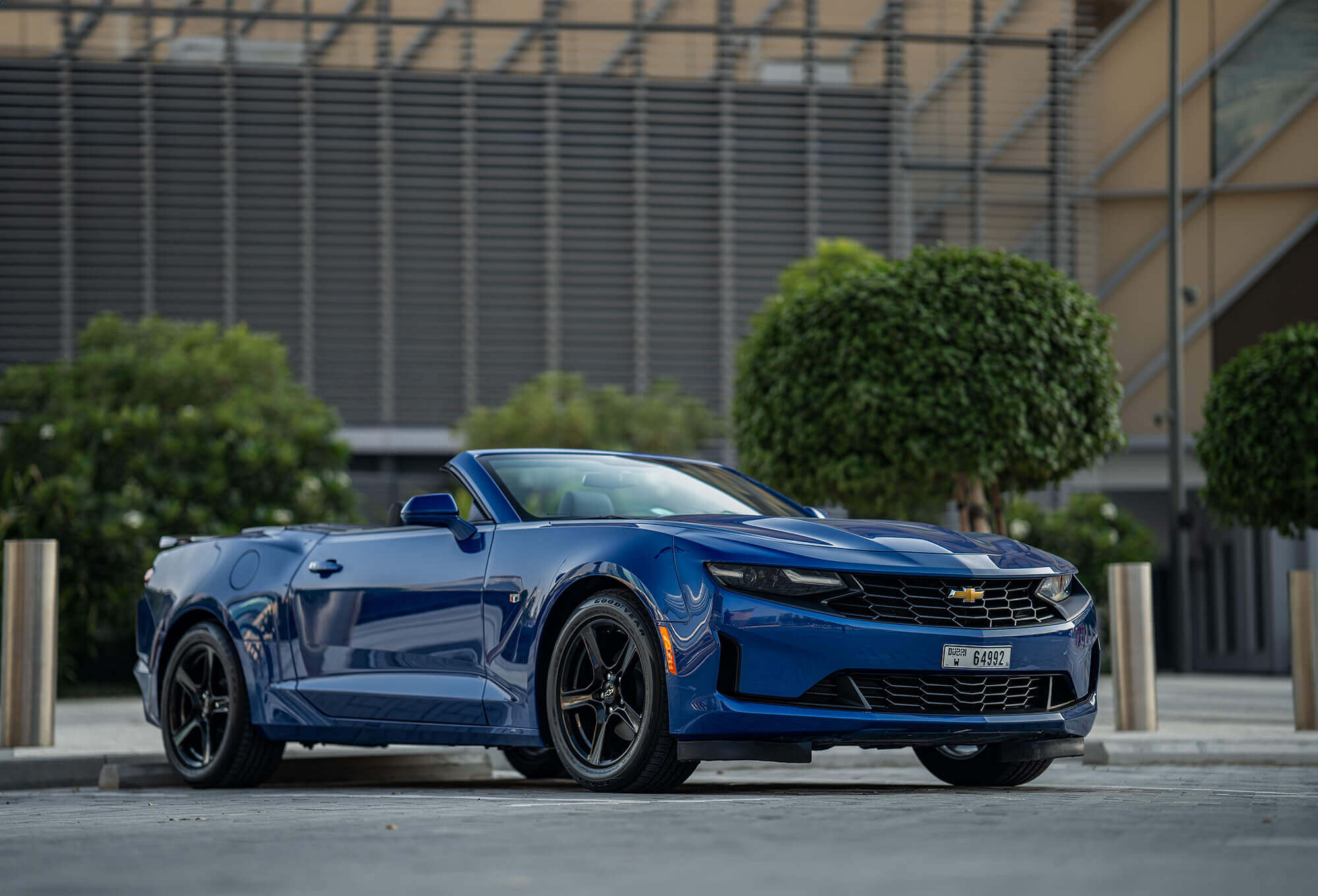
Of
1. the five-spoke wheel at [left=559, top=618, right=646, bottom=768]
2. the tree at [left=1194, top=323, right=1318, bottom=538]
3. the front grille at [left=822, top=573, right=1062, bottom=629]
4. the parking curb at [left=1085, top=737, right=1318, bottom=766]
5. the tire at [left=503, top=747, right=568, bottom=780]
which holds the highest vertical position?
the tree at [left=1194, top=323, right=1318, bottom=538]

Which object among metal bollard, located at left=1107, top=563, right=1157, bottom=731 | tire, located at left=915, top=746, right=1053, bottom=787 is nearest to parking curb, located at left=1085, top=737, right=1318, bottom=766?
metal bollard, located at left=1107, top=563, right=1157, bottom=731

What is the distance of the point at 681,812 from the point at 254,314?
25.1m

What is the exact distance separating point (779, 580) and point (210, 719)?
3.33 metres

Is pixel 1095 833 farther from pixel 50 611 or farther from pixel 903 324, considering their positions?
pixel 903 324

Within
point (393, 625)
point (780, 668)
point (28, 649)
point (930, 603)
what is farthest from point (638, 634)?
point (28, 649)

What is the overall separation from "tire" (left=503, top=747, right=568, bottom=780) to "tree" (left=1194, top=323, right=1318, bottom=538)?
7926 mm

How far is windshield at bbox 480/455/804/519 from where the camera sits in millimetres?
7125

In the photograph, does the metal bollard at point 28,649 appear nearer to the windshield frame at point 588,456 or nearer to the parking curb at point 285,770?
the parking curb at point 285,770

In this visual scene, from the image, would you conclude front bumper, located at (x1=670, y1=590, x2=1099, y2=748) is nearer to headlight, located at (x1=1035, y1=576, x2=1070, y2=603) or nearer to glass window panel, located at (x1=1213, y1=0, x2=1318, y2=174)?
headlight, located at (x1=1035, y1=576, x2=1070, y2=603)

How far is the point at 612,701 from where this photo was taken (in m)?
6.37

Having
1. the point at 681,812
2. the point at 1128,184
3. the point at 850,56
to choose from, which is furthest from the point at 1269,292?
the point at 681,812

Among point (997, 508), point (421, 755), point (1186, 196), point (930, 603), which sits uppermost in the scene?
point (1186, 196)

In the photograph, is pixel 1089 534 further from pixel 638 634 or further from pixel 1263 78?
pixel 638 634

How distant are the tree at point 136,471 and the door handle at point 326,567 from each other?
1150 cm
